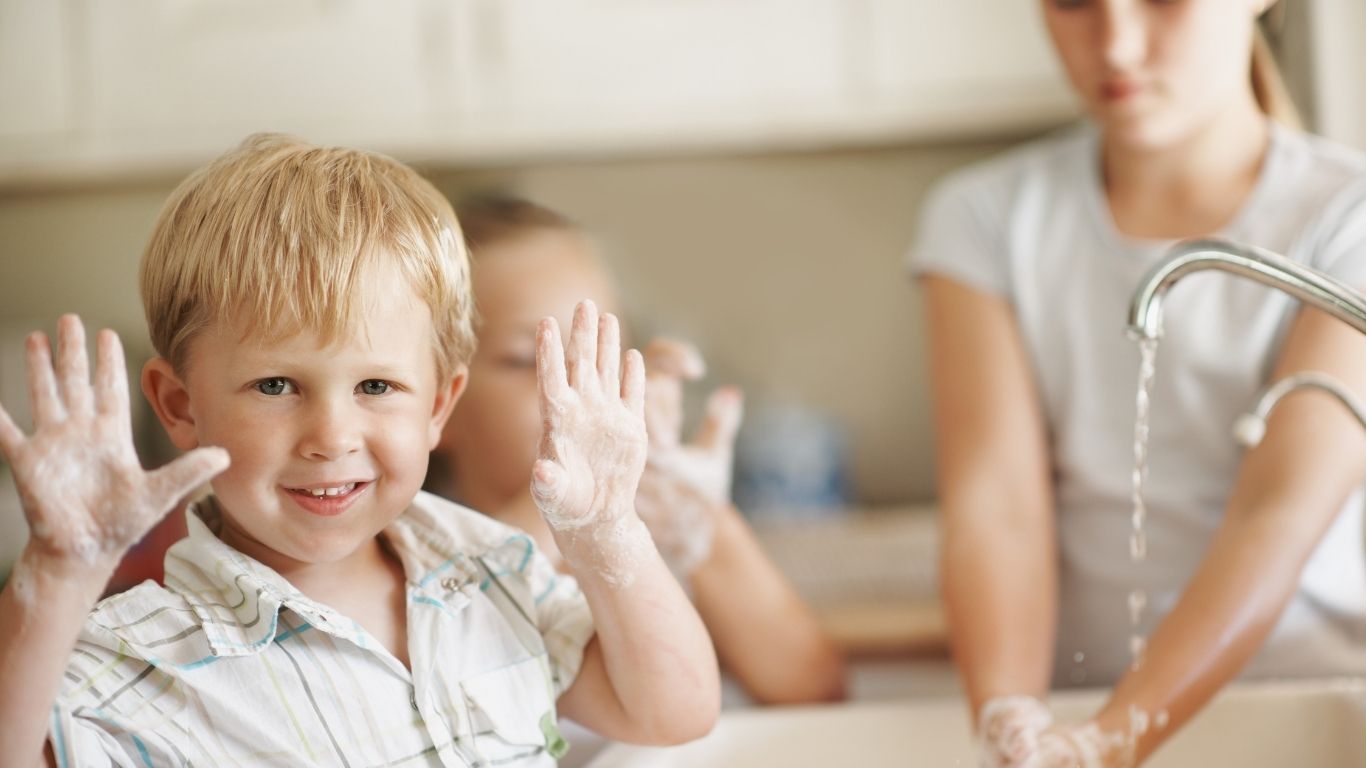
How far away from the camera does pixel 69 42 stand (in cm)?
181

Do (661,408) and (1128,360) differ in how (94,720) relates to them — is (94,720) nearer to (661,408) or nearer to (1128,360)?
(661,408)

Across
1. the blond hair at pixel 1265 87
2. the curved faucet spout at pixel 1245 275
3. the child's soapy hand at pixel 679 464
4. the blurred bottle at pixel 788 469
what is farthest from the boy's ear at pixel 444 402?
the blurred bottle at pixel 788 469

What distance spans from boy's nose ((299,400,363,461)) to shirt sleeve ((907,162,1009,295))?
2.27ft

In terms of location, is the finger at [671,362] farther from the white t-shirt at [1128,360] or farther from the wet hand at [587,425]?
the white t-shirt at [1128,360]

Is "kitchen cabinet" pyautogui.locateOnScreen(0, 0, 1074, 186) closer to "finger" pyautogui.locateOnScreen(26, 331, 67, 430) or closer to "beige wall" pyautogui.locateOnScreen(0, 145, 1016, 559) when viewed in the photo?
"beige wall" pyautogui.locateOnScreen(0, 145, 1016, 559)

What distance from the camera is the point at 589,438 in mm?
507

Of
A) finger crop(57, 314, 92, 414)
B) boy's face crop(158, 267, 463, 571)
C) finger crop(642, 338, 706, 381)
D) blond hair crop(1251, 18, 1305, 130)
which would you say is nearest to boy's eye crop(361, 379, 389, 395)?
boy's face crop(158, 267, 463, 571)

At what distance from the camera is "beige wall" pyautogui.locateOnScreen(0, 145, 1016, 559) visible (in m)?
2.09

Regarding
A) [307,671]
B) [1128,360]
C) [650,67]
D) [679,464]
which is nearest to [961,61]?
[650,67]

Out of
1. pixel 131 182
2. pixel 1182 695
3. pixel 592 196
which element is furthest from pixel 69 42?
pixel 1182 695

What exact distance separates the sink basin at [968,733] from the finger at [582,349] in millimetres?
331

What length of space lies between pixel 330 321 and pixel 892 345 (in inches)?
66.5

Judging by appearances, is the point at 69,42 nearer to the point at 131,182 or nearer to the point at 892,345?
the point at 131,182

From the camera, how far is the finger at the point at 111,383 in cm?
42
